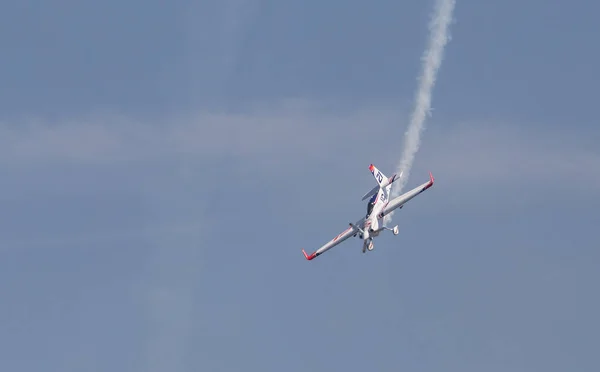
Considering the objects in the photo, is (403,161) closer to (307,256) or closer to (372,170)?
(372,170)

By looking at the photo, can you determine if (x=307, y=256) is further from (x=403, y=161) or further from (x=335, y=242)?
(x=403, y=161)

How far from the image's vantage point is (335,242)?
17888 centimetres

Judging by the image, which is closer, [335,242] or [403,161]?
[403,161]

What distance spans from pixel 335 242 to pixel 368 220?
33.0 feet

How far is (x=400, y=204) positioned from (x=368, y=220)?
425cm

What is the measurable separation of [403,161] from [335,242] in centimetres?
1656

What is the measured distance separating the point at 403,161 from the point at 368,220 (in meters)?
7.77

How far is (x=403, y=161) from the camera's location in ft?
547

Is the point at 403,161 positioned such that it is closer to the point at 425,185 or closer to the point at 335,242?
the point at 425,185

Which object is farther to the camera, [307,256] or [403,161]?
[307,256]

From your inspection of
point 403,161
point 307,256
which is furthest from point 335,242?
point 403,161

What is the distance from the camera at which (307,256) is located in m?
178

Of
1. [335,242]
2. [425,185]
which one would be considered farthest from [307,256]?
[425,185]

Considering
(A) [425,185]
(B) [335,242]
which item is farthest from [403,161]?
(B) [335,242]
